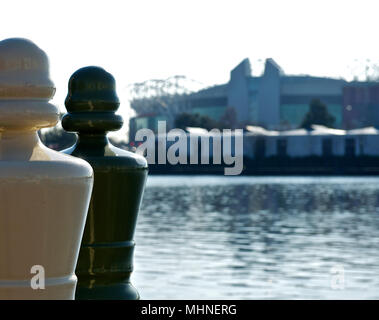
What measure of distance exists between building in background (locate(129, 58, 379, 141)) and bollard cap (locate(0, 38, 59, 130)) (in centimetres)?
15387

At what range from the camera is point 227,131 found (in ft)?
458

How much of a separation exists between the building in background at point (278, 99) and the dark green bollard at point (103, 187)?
502 feet

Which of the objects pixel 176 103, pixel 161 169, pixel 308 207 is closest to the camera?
pixel 308 207

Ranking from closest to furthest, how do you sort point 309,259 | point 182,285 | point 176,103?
point 182,285 < point 309,259 < point 176,103

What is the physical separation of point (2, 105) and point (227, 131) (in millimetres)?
136664

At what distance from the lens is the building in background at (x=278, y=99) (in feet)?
549

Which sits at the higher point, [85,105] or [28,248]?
[85,105]

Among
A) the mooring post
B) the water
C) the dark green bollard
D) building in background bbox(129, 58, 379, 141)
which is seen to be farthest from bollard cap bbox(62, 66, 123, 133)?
building in background bbox(129, 58, 379, 141)

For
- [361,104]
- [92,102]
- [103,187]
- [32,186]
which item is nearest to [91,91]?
[92,102]

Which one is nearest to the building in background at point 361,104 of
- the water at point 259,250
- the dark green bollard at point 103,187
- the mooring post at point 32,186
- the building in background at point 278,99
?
the building in background at point 278,99

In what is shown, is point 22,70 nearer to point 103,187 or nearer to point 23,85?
point 23,85

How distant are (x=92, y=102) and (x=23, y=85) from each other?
3.03 ft
